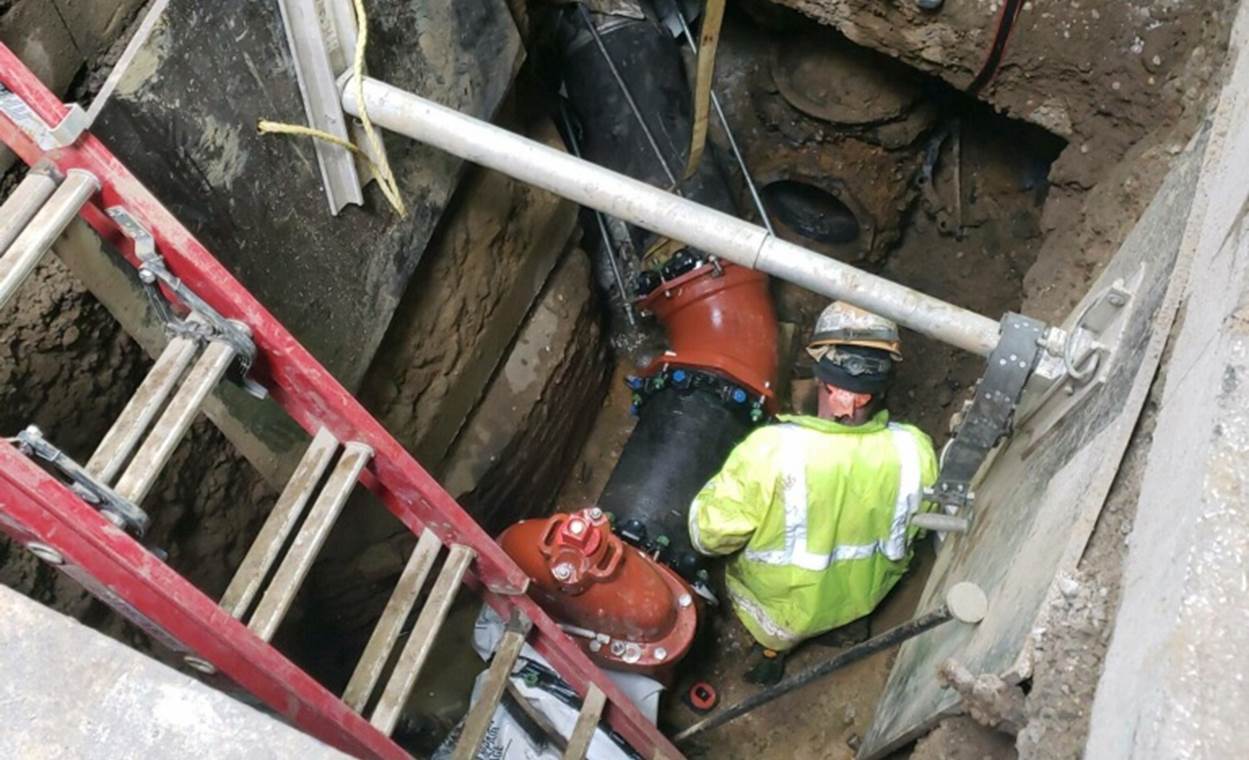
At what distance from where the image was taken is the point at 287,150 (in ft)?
7.77

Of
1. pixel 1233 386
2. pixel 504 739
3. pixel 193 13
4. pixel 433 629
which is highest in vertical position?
pixel 1233 386

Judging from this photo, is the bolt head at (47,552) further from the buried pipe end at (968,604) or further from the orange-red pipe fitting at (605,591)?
the buried pipe end at (968,604)

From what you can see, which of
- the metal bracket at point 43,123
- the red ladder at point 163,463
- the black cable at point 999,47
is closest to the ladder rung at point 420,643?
the red ladder at point 163,463

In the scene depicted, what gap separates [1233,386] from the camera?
1267mm

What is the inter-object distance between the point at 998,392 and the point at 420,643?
1366 millimetres

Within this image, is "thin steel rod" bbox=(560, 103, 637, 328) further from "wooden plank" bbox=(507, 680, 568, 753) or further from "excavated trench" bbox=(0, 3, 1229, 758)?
"wooden plank" bbox=(507, 680, 568, 753)

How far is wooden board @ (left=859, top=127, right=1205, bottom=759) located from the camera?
1.66m

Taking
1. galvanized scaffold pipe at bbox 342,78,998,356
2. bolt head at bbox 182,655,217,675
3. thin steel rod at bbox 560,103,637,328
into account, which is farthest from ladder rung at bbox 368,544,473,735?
thin steel rod at bbox 560,103,637,328

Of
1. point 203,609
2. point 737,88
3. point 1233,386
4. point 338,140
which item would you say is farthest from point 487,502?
point 1233,386

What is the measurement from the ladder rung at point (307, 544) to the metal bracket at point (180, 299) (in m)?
0.28

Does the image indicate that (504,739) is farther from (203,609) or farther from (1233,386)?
(1233,386)

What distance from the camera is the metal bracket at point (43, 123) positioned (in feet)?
5.47

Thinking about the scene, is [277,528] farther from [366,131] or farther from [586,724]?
[586,724]

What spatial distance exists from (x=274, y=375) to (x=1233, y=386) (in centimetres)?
166
